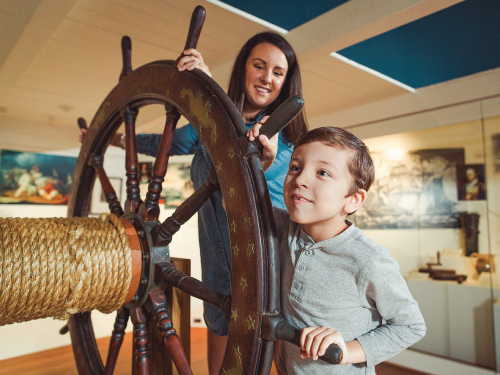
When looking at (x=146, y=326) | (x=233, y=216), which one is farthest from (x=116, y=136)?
(x=233, y=216)

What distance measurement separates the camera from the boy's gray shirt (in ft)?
2.34

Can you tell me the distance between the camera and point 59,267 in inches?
37.6

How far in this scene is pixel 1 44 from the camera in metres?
2.32

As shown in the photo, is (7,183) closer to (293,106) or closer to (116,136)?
(116,136)

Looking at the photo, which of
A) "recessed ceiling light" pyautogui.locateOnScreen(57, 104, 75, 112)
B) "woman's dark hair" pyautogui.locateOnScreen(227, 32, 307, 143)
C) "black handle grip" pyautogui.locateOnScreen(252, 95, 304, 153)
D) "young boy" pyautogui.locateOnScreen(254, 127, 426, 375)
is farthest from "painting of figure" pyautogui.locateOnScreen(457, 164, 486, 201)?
"recessed ceiling light" pyautogui.locateOnScreen(57, 104, 75, 112)

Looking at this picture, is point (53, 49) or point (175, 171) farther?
point (175, 171)

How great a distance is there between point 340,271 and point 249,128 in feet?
1.86

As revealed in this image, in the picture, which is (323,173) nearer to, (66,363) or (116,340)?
(116,340)

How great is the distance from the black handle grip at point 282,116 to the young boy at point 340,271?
0.7 inches

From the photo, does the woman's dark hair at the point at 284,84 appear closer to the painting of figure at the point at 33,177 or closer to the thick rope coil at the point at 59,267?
the thick rope coil at the point at 59,267

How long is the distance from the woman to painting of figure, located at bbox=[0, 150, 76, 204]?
3.56 metres

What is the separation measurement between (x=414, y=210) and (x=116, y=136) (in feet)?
8.42

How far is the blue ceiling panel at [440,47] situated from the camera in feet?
6.62

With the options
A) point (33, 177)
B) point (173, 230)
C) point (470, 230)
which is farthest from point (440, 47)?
point (33, 177)
